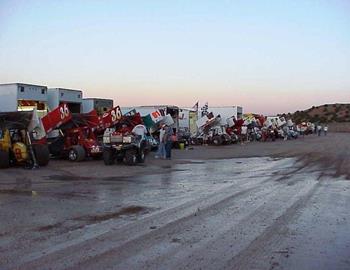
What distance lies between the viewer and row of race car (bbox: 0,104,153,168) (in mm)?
18828

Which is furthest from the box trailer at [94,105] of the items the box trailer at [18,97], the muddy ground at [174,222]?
the muddy ground at [174,222]

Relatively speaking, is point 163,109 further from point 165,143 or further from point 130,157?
point 130,157

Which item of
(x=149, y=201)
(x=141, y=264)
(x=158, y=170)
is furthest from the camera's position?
(x=158, y=170)

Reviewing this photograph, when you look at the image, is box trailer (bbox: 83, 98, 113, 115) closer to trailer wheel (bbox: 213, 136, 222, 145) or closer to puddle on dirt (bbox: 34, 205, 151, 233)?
trailer wheel (bbox: 213, 136, 222, 145)

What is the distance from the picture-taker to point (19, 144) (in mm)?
18766

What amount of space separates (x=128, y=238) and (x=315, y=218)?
3.35 metres

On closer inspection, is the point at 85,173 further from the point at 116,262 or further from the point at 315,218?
the point at 116,262

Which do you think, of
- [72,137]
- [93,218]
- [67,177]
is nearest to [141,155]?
[72,137]

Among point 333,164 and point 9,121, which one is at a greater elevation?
point 9,121

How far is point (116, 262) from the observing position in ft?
19.9

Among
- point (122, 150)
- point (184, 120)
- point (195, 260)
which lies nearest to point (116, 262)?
point (195, 260)

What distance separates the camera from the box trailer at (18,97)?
2584cm

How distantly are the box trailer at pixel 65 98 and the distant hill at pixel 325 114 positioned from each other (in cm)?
10104

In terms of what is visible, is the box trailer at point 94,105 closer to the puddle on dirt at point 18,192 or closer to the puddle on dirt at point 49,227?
the puddle on dirt at point 18,192
